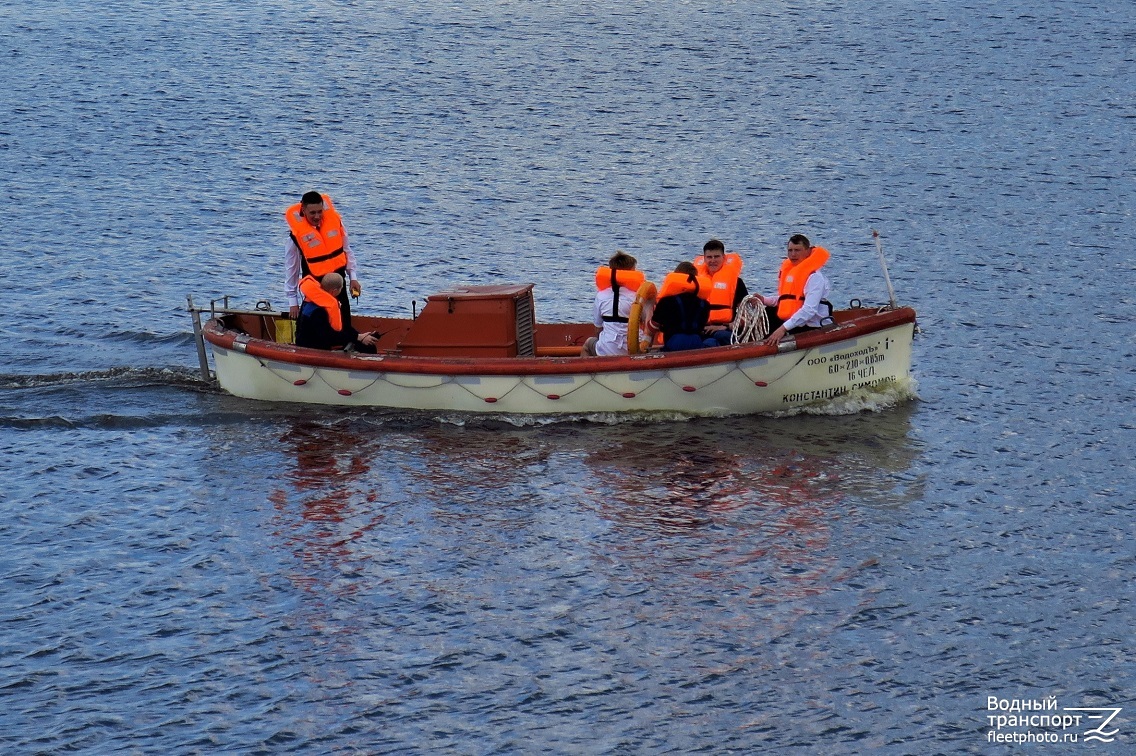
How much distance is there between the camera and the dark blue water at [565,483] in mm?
10289

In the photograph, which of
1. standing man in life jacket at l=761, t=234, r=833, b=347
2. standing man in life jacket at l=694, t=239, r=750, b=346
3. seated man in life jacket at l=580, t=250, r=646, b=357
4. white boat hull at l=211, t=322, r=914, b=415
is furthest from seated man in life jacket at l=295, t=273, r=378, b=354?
standing man in life jacket at l=761, t=234, r=833, b=347

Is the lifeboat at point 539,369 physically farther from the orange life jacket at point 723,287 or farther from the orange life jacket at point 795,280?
the orange life jacket at point 723,287

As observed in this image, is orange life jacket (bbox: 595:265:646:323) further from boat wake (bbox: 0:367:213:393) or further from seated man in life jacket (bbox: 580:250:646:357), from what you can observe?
boat wake (bbox: 0:367:213:393)

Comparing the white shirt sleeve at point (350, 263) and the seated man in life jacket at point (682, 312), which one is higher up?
the white shirt sleeve at point (350, 263)

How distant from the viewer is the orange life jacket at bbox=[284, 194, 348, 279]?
1500cm

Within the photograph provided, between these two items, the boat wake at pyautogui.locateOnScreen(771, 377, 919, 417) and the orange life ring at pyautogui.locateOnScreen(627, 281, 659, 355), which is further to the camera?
the boat wake at pyautogui.locateOnScreen(771, 377, 919, 417)

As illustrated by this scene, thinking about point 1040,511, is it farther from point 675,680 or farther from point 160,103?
point 160,103

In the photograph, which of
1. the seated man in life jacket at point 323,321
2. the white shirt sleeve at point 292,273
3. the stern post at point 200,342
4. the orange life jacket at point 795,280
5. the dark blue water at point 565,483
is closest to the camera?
the dark blue water at point 565,483

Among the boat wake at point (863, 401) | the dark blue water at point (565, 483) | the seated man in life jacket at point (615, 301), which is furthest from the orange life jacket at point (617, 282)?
the boat wake at point (863, 401)

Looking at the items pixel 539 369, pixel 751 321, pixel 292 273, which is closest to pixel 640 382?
pixel 539 369

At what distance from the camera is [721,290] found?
1504 cm

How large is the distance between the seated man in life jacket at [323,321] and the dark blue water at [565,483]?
2.55 ft

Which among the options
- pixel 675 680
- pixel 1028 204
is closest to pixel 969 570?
pixel 675 680

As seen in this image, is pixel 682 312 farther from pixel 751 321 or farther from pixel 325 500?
pixel 325 500
